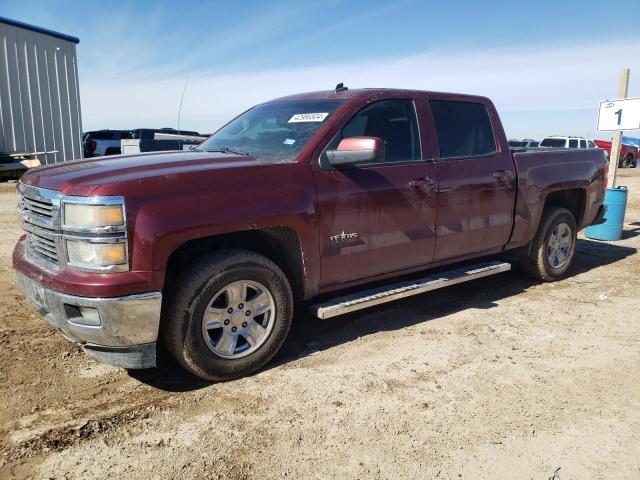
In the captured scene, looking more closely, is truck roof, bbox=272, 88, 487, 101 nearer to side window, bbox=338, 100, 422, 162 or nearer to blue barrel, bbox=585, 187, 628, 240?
side window, bbox=338, 100, 422, 162

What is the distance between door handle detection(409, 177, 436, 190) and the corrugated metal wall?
1353 centimetres

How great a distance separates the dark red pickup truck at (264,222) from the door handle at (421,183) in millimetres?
13

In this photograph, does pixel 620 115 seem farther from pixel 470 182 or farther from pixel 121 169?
pixel 121 169

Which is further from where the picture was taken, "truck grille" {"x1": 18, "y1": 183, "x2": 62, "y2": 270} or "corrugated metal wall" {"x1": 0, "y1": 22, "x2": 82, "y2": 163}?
"corrugated metal wall" {"x1": 0, "y1": 22, "x2": 82, "y2": 163}

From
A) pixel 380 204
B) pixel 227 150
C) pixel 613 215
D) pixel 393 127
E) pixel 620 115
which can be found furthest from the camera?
pixel 620 115

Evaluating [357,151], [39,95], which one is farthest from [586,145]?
[357,151]

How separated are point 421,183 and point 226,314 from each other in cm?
190

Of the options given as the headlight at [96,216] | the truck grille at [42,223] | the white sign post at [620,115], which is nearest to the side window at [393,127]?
the headlight at [96,216]

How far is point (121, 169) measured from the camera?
3162 millimetres

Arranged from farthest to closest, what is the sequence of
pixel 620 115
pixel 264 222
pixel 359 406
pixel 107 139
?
pixel 107 139, pixel 620 115, pixel 264 222, pixel 359 406

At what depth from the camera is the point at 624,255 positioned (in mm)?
7230

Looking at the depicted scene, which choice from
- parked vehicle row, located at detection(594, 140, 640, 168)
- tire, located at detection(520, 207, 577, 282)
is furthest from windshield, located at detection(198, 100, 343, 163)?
parked vehicle row, located at detection(594, 140, 640, 168)

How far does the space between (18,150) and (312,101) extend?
13002 mm

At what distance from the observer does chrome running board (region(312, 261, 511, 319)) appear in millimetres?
3676
